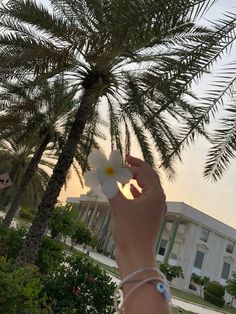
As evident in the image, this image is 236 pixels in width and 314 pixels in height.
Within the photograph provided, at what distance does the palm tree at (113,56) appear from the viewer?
5141mm

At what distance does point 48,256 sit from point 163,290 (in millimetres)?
14043

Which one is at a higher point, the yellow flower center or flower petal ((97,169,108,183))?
the yellow flower center

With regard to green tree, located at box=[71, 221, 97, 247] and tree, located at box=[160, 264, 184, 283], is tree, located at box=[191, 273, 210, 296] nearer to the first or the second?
tree, located at box=[160, 264, 184, 283]

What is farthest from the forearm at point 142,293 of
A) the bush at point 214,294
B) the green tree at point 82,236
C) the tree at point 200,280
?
the tree at point 200,280

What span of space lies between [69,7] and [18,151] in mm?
20279

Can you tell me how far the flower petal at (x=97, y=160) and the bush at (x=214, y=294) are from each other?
35.2 m

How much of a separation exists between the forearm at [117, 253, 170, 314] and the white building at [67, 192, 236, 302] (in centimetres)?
3736

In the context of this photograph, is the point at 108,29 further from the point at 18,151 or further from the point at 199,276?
the point at 199,276

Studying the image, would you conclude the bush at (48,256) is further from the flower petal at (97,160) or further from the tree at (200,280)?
the tree at (200,280)

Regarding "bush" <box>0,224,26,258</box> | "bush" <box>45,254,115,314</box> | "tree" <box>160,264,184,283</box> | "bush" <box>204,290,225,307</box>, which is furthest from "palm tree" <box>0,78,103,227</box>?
"bush" <box>204,290,225,307</box>

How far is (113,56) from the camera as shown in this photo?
6.17m

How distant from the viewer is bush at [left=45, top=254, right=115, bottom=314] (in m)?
7.85

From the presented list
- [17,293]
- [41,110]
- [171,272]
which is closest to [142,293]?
[17,293]

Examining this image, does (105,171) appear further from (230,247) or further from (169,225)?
(230,247)
